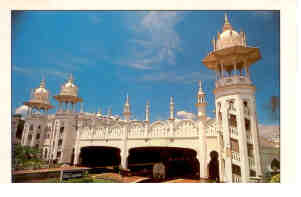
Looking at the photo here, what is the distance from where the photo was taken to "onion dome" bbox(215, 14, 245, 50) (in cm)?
344

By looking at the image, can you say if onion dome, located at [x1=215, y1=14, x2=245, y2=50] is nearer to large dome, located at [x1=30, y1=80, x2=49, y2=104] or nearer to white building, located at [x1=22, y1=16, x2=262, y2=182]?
white building, located at [x1=22, y1=16, x2=262, y2=182]

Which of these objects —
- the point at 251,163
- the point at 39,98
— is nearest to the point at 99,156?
the point at 39,98

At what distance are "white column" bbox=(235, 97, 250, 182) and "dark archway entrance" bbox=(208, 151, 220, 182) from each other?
14.7 inches

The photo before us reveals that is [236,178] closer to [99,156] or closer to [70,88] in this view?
[99,156]

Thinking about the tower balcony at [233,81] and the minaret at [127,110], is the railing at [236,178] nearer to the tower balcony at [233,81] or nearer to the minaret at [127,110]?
the tower balcony at [233,81]

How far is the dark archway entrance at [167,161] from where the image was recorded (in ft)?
11.5

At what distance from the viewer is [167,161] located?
359 cm

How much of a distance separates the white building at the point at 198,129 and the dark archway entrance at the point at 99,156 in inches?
0.8

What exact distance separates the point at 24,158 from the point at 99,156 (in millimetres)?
1250

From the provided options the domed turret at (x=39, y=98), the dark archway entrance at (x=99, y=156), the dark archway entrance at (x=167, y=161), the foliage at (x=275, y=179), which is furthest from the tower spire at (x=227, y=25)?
the domed turret at (x=39, y=98)

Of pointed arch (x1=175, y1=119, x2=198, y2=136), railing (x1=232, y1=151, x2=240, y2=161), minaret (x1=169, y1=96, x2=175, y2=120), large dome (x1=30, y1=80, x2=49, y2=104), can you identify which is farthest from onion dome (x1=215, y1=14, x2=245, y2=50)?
large dome (x1=30, y1=80, x2=49, y2=104)

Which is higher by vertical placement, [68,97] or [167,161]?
[68,97]
